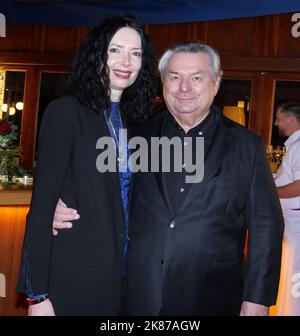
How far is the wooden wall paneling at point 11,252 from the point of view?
10.4ft

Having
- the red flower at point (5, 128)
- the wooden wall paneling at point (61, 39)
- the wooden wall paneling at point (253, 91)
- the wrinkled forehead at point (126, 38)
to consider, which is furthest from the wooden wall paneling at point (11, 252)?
the wooden wall paneling at point (61, 39)

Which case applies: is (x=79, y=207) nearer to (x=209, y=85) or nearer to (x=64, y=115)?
(x=64, y=115)

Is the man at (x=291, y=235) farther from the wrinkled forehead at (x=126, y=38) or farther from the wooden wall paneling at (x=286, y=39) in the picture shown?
the wrinkled forehead at (x=126, y=38)

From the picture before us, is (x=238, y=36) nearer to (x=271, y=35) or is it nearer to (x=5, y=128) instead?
(x=271, y=35)

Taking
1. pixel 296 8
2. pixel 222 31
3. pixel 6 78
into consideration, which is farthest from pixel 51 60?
pixel 296 8

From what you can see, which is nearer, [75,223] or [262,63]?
[75,223]

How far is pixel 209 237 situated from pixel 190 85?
59 cm

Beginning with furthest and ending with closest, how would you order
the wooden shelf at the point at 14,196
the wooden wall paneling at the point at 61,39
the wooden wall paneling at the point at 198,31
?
1. the wooden wall paneling at the point at 61,39
2. the wooden wall paneling at the point at 198,31
3. the wooden shelf at the point at 14,196

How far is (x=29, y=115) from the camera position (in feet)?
20.6

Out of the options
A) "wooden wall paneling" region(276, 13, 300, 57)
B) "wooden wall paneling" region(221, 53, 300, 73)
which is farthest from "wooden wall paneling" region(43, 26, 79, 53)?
"wooden wall paneling" region(276, 13, 300, 57)

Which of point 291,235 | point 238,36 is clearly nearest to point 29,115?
point 238,36

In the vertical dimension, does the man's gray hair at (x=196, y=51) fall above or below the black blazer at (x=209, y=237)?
above

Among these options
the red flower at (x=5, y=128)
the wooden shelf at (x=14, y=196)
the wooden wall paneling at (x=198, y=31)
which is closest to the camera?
the wooden shelf at (x=14, y=196)

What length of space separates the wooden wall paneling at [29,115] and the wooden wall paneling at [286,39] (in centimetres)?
293
